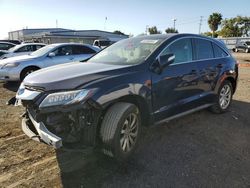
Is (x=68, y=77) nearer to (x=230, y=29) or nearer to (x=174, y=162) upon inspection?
(x=174, y=162)

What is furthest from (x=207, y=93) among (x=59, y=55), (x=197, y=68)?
(x=59, y=55)

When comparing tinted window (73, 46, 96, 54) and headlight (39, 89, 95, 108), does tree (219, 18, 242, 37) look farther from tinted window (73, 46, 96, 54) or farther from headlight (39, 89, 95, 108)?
headlight (39, 89, 95, 108)

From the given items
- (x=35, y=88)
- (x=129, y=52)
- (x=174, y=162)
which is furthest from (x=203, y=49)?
(x=35, y=88)

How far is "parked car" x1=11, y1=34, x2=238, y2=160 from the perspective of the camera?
3.25 meters

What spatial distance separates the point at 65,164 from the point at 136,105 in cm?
126

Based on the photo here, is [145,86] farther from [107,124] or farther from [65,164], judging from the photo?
[65,164]

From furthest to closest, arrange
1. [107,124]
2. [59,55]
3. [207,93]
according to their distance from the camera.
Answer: [59,55]
[207,93]
[107,124]

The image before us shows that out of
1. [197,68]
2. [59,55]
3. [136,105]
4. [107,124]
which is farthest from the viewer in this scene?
[59,55]

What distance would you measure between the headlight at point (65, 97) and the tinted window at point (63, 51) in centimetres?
714

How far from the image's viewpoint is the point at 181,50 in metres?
4.83

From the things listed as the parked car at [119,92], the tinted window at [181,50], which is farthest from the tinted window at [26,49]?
the tinted window at [181,50]

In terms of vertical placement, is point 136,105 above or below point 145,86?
below

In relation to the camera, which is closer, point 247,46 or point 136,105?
point 136,105

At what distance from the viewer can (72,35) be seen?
46219mm
